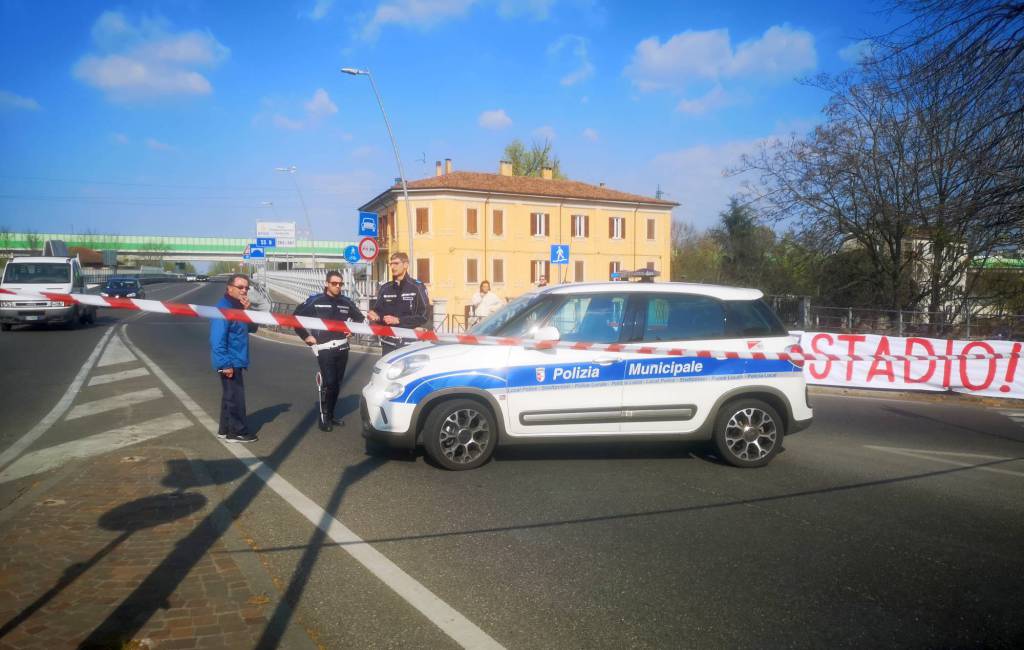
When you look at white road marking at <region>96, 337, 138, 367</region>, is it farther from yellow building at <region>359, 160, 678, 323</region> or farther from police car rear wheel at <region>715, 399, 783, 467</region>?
yellow building at <region>359, 160, 678, 323</region>

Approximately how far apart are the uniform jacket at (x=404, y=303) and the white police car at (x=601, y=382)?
193 cm

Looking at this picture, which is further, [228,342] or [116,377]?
[116,377]

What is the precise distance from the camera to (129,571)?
4.15 metres

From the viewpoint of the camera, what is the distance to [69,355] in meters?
16.2

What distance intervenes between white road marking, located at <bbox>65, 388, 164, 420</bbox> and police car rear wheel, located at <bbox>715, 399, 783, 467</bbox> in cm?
761

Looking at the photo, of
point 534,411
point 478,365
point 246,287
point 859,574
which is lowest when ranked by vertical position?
point 859,574

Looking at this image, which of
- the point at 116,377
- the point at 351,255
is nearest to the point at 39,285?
the point at 351,255

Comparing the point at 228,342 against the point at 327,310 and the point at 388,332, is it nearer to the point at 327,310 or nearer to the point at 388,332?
the point at 327,310

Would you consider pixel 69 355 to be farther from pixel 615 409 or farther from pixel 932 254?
pixel 932 254

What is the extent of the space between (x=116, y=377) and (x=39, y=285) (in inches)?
460

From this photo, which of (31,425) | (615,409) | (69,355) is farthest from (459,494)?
(69,355)

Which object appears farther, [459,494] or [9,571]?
[459,494]

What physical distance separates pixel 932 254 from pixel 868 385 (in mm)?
13729

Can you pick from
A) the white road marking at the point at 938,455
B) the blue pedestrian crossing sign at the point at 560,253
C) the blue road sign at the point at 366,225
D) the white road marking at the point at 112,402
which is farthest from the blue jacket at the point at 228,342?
the blue pedestrian crossing sign at the point at 560,253
